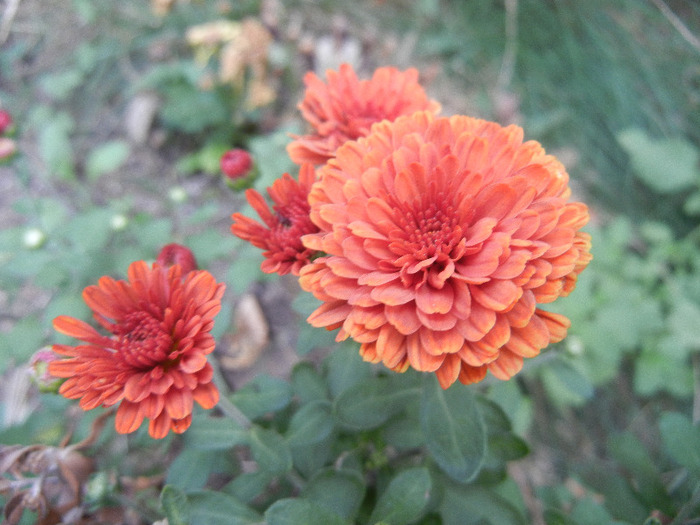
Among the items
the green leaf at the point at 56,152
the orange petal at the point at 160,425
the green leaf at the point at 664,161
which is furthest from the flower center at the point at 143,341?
the green leaf at the point at 664,161

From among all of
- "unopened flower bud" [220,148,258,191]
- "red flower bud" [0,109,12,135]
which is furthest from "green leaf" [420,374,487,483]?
"red flower bud" [0,109,12,135]

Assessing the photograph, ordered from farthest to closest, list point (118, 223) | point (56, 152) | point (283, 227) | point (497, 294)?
point (56, 152)
point (118, 223)
point (283, 227)
point (497, 294)

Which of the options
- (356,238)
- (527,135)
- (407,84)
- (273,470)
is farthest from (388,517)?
(527,135)

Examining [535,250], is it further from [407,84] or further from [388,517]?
[388,517]

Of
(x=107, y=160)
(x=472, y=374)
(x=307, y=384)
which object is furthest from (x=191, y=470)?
(x=107, y=160)

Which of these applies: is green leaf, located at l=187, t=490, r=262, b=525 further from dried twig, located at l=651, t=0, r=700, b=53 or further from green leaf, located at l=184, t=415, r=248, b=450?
dried twig, located at l=651, t=0, r=700, b=53

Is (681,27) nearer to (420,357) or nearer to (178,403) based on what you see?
(420,357)

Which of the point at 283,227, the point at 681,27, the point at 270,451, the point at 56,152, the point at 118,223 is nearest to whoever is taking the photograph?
the point at 283,227
